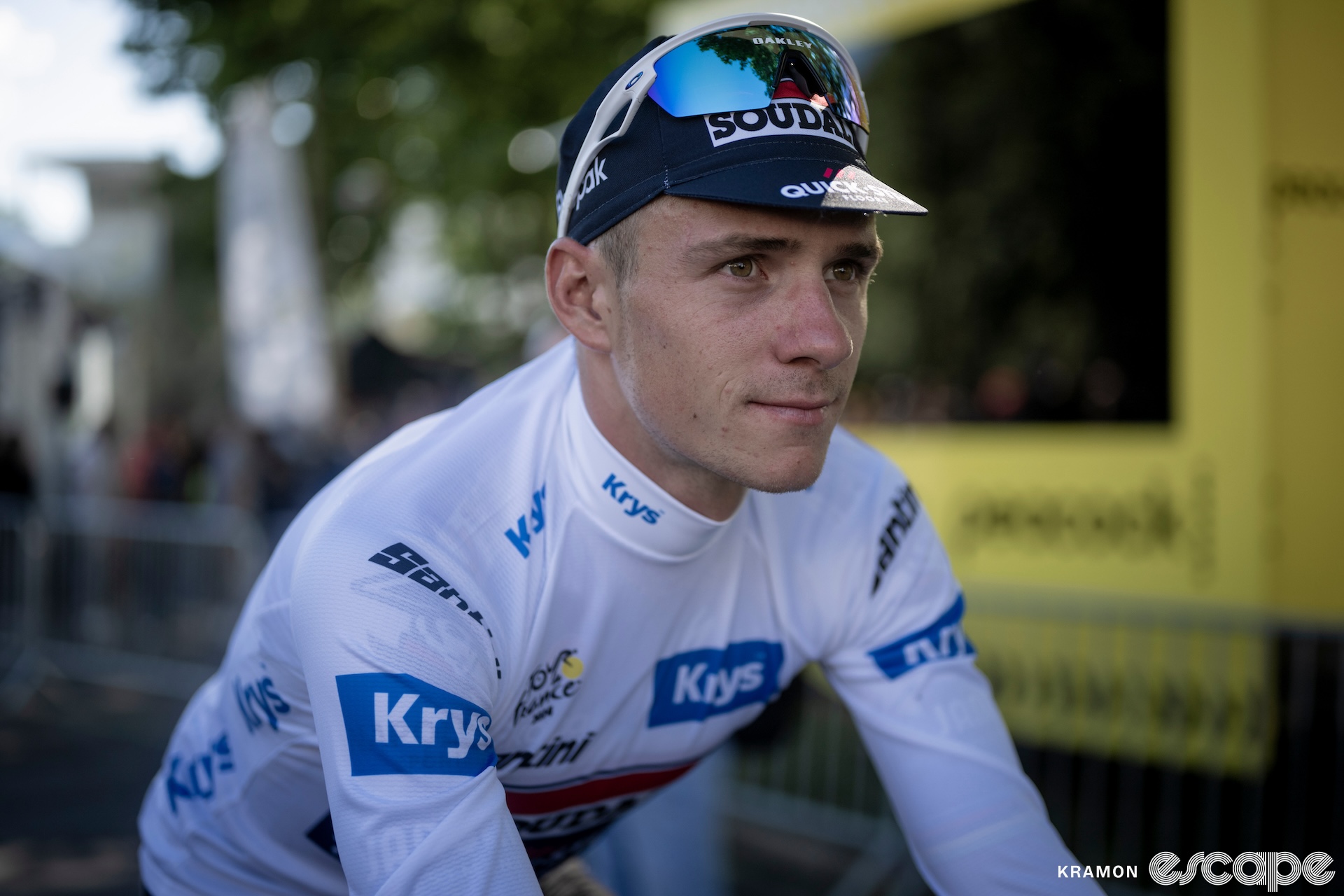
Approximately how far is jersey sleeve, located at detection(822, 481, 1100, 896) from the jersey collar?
0.40 m

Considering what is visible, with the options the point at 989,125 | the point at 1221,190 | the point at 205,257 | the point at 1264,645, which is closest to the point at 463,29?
the point at 989,125

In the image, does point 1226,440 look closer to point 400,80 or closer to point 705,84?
point 705,84

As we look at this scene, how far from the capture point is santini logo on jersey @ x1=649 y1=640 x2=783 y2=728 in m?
2.16

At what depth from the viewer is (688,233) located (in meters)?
1.87

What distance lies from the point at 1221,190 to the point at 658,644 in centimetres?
508

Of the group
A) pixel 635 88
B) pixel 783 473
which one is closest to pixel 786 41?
pixel 635 88

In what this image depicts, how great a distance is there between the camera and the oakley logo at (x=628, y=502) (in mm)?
2076

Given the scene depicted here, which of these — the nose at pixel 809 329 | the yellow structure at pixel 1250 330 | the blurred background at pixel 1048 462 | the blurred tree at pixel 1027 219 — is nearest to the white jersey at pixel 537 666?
the nose at pixel 809 329

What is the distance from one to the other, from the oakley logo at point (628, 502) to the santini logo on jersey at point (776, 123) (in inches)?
25.9

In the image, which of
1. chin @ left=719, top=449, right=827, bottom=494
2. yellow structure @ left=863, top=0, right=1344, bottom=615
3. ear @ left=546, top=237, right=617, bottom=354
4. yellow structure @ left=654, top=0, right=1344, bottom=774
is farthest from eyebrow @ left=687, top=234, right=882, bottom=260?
yellow structure @ left=863, top=0, right=1344, bottom=615

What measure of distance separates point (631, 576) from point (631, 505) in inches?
5.4

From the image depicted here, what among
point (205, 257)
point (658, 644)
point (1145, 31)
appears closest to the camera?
point (658, 644)

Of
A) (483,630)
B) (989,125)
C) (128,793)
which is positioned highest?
(989,125)

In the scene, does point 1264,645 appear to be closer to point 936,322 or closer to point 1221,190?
point 1221,190
